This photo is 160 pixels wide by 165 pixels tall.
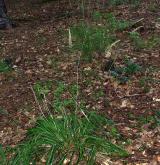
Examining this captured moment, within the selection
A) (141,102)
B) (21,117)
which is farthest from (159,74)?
(21,117)

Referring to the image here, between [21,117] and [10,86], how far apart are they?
1091mm

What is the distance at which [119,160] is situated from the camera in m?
4.34

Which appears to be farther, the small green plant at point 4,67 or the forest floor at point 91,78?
the small green plant at point 4,67

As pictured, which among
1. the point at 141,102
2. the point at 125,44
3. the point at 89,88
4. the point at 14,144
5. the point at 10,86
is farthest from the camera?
the point at 125,44

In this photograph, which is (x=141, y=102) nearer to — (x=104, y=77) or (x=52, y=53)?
(x=104, y=77)

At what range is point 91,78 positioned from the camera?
6266 millimetres

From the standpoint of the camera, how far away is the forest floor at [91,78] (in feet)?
16.2

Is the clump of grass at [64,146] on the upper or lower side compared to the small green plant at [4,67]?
upper

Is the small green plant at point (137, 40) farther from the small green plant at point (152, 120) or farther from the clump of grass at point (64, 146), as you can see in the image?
the clump of grass at point (64, 146)

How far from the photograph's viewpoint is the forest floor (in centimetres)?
493

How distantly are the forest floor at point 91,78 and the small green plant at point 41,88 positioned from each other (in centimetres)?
11

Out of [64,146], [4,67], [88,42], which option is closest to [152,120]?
[64,146]

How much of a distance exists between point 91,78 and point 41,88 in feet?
2.83

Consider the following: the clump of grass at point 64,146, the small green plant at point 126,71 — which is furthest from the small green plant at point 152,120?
the small green plant at point 126,71
